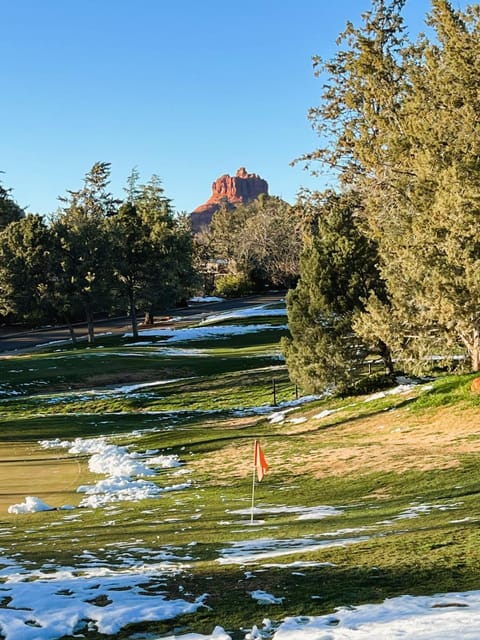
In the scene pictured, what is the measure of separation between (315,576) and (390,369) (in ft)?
60.5

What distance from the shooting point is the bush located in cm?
9588

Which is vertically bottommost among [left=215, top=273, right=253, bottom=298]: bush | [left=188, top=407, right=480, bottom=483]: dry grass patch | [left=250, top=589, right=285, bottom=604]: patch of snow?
[left=188, top=407, right=480, bottom=483]: dry grass patch

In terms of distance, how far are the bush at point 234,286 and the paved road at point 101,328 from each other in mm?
2463

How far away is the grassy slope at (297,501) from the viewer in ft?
22.1

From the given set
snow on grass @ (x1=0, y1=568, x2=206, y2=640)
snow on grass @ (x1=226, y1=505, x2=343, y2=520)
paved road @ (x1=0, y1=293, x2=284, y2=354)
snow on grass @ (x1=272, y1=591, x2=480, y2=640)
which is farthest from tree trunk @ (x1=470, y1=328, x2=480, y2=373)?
paved road @ (x1=0, y1=293, x2=284, y2=354)

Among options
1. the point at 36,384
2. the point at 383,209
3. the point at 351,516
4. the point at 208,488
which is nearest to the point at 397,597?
the point at 351,516

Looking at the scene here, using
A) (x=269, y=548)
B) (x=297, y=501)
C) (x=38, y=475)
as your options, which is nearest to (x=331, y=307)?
(x=38, y=475)

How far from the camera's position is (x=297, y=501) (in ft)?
42.6

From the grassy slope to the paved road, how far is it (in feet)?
96.5

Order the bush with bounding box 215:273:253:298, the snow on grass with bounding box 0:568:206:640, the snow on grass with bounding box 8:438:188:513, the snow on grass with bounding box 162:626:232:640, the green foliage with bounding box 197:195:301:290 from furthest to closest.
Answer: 1. the bush with bounding box 215:273:253:298
2. the green foliage with bounding box 197:195:301:290
3. the snow on grass with bounding box 8:438:188:513
4. the snow on grass with bounding box 0:568:206:640
5. the snow on grass with bounding box 162:626:232:640

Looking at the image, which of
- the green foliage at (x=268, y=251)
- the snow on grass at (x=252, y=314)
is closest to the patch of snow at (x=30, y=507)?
the snow on grass at (x=252, y=314)

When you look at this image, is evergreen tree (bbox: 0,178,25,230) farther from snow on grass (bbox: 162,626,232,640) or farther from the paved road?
snow on grass (bbox: 162,626,232,640)

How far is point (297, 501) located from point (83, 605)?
7.02 metres

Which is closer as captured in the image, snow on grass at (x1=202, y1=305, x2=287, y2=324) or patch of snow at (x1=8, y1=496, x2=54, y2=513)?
patch of snow at (x1=8, y1=496, x2=54, y2=513)
